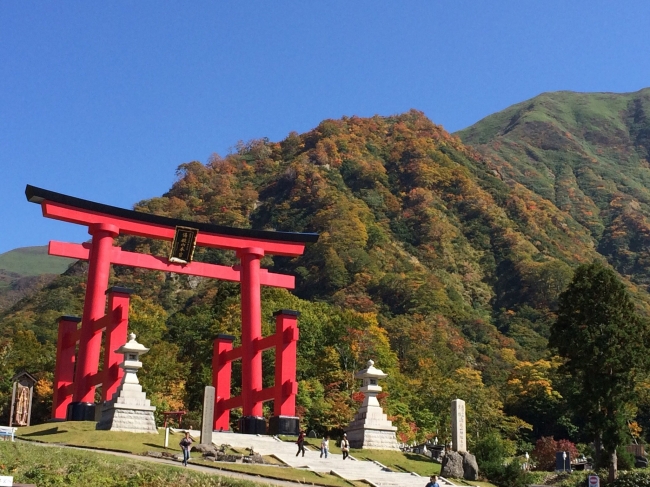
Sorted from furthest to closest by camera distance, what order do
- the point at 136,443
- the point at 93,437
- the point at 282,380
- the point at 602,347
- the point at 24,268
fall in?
the point at 24,268
the point at 282,380
the point at 602,347
the point at 93,437
the point at 136,443

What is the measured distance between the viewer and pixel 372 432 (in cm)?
2931

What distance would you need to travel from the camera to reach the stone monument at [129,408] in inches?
1005

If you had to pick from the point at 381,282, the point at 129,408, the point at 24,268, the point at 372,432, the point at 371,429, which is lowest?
the point at 372,432

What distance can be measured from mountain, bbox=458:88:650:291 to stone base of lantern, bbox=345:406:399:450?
7871 centimetres

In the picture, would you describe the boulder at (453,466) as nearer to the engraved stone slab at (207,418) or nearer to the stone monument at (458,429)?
the stone monument at (458,429)

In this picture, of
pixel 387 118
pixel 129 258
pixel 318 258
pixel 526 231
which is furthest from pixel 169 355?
pixel 387 118

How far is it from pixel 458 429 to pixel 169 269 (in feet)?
41.0

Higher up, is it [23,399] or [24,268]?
[24,268]

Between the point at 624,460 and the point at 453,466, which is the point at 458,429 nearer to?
the point at 453,466

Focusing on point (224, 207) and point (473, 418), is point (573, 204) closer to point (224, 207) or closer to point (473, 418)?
point (224, 207)

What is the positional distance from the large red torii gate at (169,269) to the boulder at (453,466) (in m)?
6.80

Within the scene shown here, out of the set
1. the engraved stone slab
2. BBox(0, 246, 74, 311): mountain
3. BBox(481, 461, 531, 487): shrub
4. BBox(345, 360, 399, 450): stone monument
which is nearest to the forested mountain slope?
BBox(345, 360, 399, 450): stone monument

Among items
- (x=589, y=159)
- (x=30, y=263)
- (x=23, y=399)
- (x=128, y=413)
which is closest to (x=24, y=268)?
(x=30, y=263)

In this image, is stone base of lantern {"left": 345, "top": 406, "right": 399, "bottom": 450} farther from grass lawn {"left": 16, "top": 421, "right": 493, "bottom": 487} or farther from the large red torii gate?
the large red torii gate
